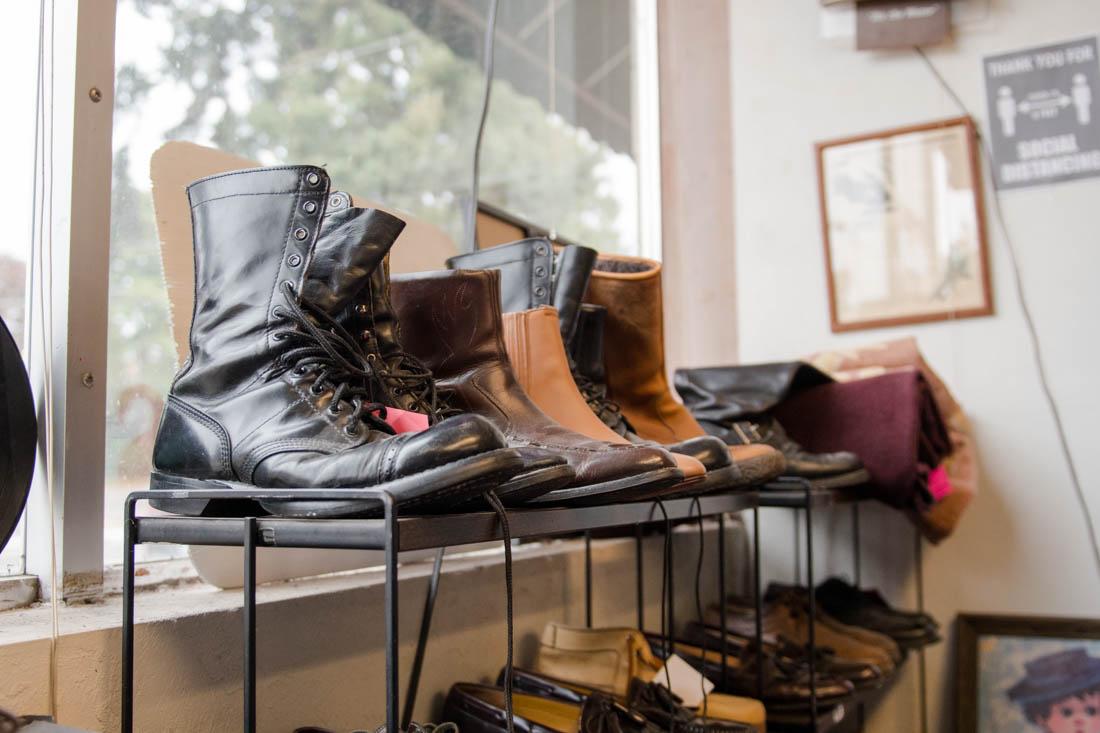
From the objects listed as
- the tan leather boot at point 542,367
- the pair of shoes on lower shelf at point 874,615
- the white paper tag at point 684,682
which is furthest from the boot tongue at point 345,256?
the pair of shoes on lower shelf at point 874,615

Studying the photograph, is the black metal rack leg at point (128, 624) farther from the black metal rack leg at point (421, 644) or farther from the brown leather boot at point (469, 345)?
the black metal rack leg at point (421, 644)

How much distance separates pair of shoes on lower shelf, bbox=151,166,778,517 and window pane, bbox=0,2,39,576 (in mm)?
298

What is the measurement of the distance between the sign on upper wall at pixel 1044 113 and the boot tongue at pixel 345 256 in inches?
79.4

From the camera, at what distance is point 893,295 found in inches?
98.0

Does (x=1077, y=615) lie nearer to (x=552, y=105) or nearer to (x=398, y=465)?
(x=552, y=105)

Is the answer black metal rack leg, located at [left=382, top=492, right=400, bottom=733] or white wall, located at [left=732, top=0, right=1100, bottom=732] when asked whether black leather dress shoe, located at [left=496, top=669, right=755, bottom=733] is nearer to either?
black metal rack leg, located at [left=382, top=492, right=400, bottom=733]

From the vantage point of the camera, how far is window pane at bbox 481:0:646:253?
2363 mm

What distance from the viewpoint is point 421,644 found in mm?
1292

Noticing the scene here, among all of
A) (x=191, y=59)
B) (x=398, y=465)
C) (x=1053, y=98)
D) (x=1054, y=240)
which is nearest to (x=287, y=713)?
(x=398, y=465)

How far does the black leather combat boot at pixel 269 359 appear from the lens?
2.56 feet

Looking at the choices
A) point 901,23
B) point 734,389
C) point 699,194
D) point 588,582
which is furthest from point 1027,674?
point 901,23

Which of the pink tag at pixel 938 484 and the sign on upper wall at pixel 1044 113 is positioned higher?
Answer: the sign on upper wall at pixel 1044 113

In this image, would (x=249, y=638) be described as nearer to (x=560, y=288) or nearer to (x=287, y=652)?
(x=287, y=652)

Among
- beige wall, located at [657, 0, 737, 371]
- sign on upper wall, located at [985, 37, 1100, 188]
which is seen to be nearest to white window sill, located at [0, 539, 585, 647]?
beige wall, located at [657, 0, 737, 371]
